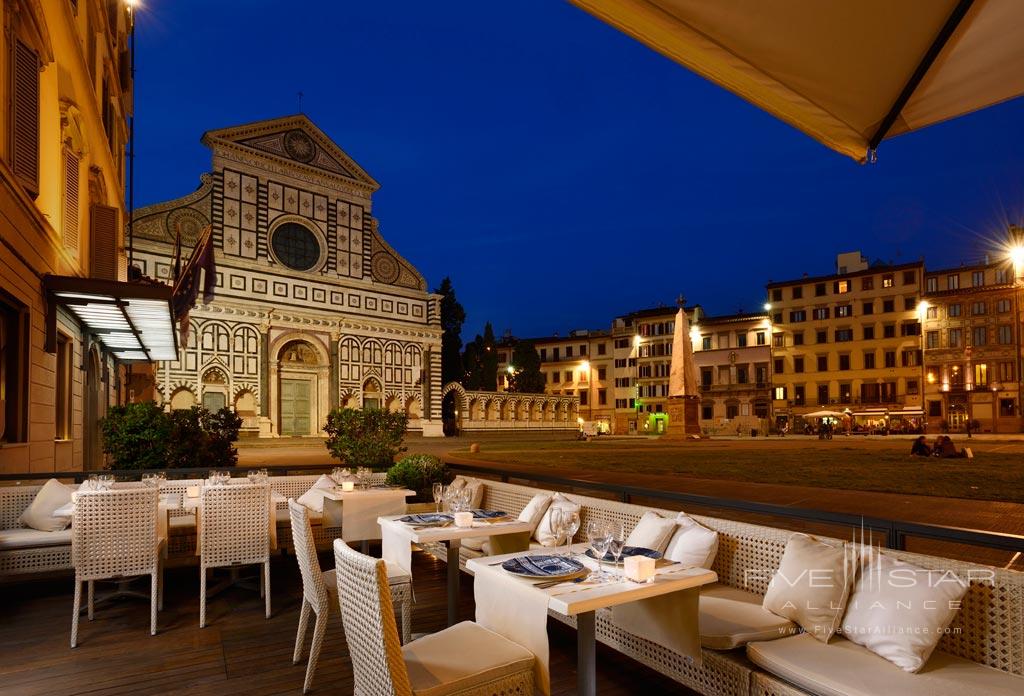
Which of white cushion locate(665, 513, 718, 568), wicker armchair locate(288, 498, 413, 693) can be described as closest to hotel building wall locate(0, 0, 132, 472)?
wicker armchair locate(288, 498, 413, 693)

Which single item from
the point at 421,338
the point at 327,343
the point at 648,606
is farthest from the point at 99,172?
the point at 421,338

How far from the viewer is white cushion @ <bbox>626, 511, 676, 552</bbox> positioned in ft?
15.0

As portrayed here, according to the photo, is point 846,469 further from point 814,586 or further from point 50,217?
point 50,217

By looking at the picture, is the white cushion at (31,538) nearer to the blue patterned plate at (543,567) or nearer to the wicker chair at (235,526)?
the wicker chair at (235,526)

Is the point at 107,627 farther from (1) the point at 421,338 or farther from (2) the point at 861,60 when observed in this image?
(1) the point at 421,338

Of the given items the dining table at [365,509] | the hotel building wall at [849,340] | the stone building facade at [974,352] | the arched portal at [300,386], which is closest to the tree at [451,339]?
the arched portal at [300,386]

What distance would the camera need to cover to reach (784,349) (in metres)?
55.8

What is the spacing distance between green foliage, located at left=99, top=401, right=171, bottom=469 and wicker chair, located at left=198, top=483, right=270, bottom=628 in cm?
660

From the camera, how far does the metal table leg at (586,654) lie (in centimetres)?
324

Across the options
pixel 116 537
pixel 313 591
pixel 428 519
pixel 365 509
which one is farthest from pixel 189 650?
pixel 365 509

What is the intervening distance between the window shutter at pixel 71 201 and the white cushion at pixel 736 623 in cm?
1145

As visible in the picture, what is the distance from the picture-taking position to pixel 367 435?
1167 centimetres

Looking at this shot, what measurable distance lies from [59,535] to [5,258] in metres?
3.23

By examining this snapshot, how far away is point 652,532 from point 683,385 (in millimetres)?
22462
